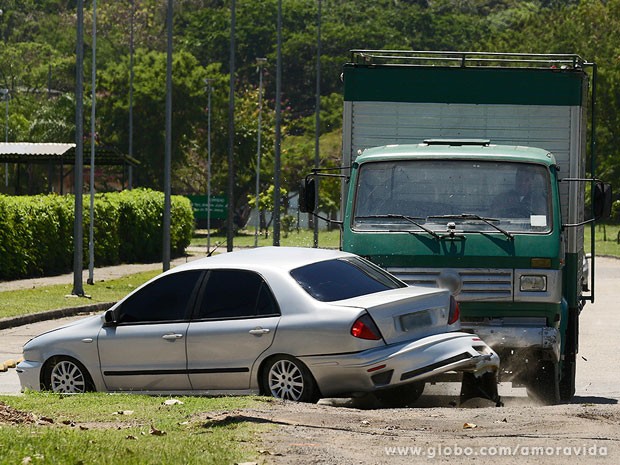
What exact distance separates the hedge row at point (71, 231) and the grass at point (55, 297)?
6.12 feet

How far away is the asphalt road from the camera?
15633mm

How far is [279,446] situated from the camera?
31.4ft

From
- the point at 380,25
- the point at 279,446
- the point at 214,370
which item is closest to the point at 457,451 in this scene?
the point at 279,446

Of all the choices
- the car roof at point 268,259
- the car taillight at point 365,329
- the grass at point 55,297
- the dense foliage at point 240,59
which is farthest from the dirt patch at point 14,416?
the dense foliage at point 240,59

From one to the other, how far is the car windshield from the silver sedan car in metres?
0.01

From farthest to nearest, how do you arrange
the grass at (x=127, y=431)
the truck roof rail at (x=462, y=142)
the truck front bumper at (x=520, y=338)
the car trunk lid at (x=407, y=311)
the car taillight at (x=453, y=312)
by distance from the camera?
the truck roof rail at (x=462, y=142) → the truck front bumper at (x=520, y=338) → the car taillight at (x=453, y=312) → the car trunk lid at (x=407, y=311) → the grass at (x=127, y=431)

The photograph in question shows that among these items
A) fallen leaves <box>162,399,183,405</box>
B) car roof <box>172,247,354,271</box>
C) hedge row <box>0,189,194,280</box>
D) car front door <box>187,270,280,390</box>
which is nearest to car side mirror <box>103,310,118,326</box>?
car roof <box>172,247,354,271</box>

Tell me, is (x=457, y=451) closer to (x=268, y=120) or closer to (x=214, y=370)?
(x=214, y=370)

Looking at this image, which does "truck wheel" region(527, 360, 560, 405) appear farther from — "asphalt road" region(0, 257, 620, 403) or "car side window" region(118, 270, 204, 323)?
"car side window" region(118, 270, 204, 323)

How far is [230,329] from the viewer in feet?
41.5

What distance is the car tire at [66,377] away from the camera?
13336 mm

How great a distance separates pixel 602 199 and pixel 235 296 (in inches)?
156

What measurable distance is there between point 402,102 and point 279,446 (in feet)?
22.4

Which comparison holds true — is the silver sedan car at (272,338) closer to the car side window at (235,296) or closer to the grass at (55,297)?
the car side window at (235,296)
